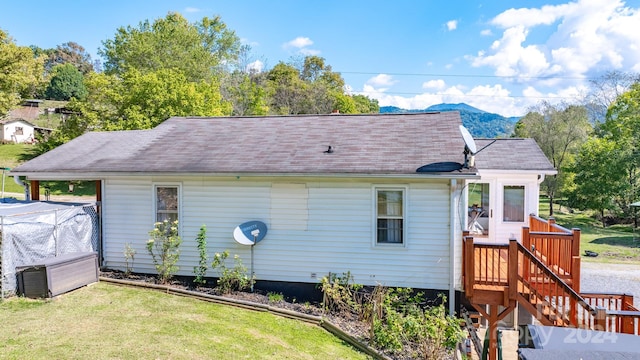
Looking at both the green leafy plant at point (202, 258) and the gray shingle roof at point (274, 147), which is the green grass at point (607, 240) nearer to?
the gray shingle roof at point (274, 147)

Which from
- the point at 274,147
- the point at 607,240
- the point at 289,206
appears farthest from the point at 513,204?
the point at 607,240

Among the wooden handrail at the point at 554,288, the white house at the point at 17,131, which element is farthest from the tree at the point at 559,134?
the white house at the point at 17,131

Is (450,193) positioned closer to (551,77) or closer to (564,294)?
(564,294)

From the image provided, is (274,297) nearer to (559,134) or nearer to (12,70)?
(12,70)

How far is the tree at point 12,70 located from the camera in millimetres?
26875

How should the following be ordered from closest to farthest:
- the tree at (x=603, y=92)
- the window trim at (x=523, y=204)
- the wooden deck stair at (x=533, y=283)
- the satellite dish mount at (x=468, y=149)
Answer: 1. the wooden deck stair at (x=533, y=283)
2. the satellite dish mount at (x=468, y=149)
3. the window trim at (x=523, y=204)
4. the tree at (x=603, y=92)

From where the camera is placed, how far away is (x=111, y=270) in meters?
9.82

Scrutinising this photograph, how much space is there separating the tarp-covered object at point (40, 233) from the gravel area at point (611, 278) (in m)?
13.0

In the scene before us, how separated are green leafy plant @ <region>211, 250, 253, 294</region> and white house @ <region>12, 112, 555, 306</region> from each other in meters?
0.28

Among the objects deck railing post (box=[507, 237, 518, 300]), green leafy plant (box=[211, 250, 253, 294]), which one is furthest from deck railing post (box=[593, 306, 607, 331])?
green leafy plant (box=[211, 250, 253, 294])

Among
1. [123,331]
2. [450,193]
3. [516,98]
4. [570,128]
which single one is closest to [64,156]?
[123,331]

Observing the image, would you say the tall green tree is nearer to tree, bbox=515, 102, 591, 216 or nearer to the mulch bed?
tree, bbox=515, 102, 591, 216

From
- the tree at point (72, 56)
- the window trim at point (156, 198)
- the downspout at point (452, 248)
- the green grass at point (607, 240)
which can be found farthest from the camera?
the tree at point (72, 56)

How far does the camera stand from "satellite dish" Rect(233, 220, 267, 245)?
852 centimetres
